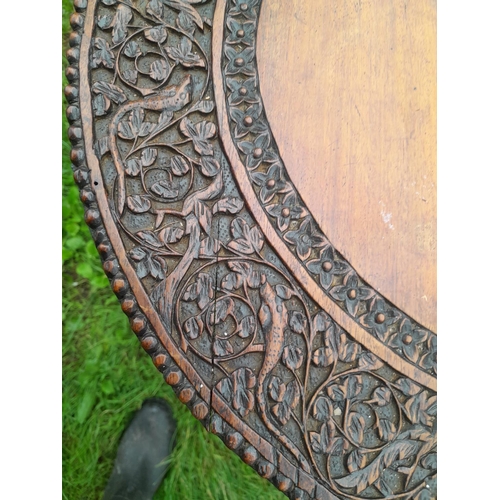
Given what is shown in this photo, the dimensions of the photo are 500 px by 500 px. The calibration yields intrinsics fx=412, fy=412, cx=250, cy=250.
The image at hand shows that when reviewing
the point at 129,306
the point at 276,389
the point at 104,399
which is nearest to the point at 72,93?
the point at 129,306

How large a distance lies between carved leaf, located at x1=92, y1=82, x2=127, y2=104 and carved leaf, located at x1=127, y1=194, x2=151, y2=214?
0.17 m

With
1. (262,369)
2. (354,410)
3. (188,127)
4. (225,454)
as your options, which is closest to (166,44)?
(188,127)

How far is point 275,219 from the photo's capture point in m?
0.71

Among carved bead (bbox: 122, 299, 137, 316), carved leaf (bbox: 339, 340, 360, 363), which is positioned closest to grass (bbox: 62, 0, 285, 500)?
carved bead (bbox: 122, 299, 137, 316)

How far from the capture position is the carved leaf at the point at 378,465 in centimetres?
66

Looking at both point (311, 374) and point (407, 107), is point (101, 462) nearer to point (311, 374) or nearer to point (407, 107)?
point (311, 374)

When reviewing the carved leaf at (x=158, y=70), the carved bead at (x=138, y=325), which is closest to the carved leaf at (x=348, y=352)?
the carved bead at (x=138, y=325)

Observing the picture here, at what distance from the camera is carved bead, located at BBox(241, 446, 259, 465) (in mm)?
652

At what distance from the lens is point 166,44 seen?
721 mm

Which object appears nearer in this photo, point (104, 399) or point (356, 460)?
point (356, 460)

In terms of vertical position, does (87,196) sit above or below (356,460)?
above

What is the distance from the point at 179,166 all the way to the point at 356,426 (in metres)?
0.52

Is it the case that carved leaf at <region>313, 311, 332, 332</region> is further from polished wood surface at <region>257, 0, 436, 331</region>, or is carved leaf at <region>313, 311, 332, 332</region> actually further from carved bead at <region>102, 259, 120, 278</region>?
carved bead at <region>102, 259, 120, 278</region>

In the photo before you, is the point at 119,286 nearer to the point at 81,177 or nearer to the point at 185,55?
the point at 81,177
